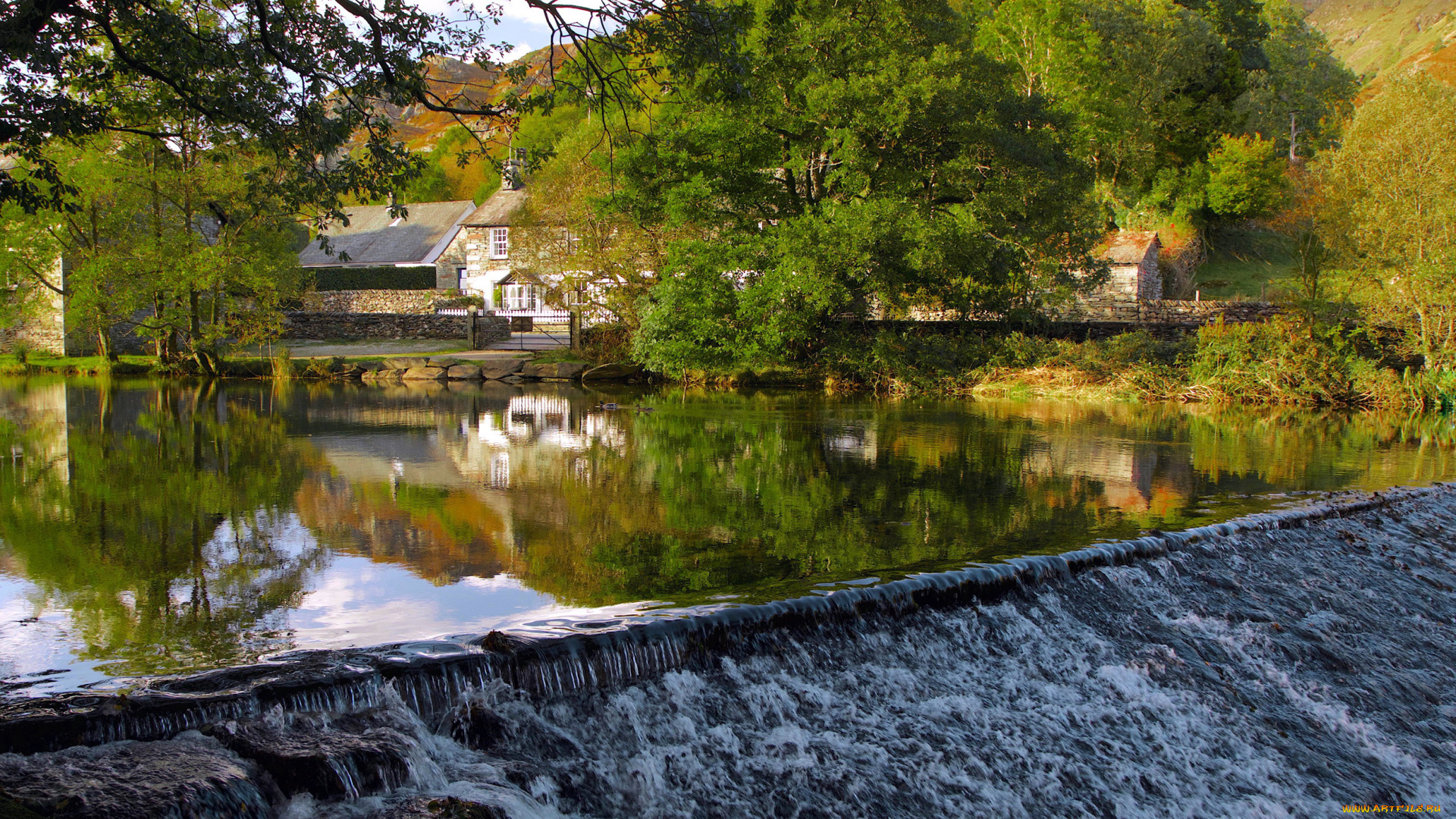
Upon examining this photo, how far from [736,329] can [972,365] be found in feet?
20.7

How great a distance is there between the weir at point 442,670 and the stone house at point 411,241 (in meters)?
46.6

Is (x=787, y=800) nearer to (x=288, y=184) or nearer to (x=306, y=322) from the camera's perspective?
(x=288, y=184)

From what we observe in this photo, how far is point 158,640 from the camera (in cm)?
508

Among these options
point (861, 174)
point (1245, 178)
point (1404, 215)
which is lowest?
point (1404, 215)

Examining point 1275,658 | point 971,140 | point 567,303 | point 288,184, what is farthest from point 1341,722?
point 567,303

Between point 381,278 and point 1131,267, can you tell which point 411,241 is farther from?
point 1131,267

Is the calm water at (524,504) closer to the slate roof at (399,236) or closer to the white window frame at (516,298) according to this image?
the white window frame at (516,298)

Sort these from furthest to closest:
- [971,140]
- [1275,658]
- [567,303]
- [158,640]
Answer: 1. [567,303]
2. [971,140]
3. [1275,658]
4. [158,640]

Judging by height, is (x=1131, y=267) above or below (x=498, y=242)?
below

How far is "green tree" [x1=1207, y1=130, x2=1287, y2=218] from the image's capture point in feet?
142

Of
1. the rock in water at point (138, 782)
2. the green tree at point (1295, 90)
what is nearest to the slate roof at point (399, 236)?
the green tree at point (1295, 90)

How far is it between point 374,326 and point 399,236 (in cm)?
1933

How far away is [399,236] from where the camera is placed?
52.7m

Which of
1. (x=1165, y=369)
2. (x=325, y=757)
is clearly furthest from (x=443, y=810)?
(x=1165, y=369)
